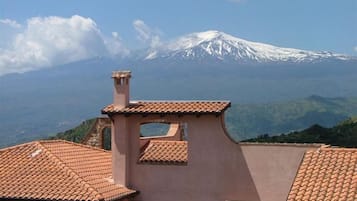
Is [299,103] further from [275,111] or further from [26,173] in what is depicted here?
[26,173]

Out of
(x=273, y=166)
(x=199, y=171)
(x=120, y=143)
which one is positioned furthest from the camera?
(x=120, y=143)

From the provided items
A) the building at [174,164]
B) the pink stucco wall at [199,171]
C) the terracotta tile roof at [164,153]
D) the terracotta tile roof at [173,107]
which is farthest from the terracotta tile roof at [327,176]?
the terracotta tile roof at [164,153]

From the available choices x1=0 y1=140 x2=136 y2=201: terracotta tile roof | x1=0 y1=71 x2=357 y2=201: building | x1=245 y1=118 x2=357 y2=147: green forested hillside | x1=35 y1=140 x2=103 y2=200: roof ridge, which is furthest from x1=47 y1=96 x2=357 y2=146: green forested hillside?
x1=0 y1=71 x2=357 y2=201: building

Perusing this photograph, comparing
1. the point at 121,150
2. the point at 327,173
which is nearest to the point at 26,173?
the point at 121,150

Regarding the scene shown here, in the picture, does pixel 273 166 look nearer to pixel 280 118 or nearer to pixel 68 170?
pixel 68 170

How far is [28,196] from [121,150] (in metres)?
3.50

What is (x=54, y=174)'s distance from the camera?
2314 centimetres

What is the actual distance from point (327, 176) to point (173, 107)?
5.89 m

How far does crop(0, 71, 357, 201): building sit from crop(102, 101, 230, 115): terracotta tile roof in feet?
0.11

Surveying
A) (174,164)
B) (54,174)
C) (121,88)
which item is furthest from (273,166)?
(54,174)

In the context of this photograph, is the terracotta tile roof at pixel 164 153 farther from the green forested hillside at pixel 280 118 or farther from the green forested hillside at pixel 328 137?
the green forested hillside at pixel 280 118

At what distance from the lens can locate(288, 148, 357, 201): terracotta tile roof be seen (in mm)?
18672

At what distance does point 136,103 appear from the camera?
78.5ft

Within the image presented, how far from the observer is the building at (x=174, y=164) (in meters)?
21.9
